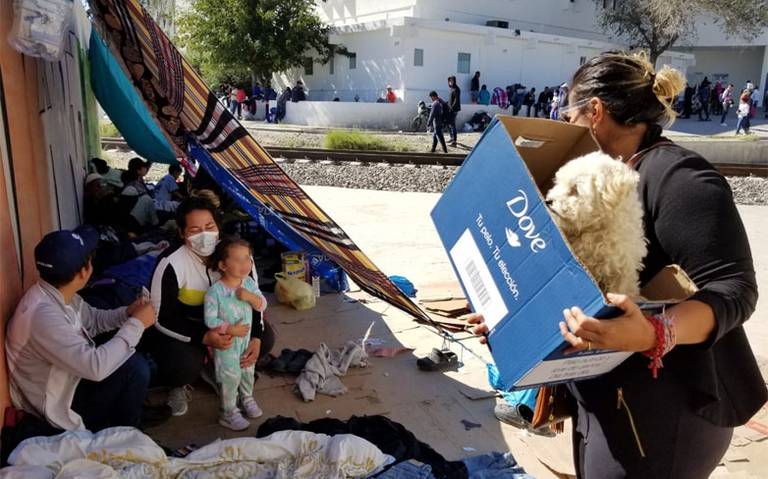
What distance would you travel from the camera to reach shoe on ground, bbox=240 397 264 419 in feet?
11.0

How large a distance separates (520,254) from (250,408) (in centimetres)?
233

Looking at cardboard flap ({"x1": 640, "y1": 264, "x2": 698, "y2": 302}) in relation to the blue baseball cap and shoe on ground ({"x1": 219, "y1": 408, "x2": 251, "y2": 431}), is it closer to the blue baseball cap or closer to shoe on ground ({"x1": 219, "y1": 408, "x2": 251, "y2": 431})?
the blue baseball cap

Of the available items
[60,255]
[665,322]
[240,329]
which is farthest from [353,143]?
[665,322]

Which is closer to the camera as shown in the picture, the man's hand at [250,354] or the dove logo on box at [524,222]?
the dove logo on box at [524,222]

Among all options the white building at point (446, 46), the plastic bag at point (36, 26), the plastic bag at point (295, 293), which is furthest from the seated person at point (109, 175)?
the white building at point (446, 46)

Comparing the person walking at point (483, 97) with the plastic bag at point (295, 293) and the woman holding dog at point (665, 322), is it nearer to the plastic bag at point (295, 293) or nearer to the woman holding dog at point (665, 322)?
the plastic bag at point (295, 293)

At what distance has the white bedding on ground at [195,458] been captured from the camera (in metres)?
2.26

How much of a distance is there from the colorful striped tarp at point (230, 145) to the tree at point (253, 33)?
23.5m

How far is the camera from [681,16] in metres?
27.6

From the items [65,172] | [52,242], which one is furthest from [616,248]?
[65,172]

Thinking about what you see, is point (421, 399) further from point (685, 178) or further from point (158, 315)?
point (685, 178)

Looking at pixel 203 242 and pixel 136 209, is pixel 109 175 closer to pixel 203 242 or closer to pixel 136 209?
pixel 136 209

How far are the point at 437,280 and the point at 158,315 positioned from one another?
11.1 feet

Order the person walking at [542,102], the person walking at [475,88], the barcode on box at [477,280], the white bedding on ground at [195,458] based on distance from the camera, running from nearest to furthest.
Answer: the barcode on box at [477,280], the white bedding on ground at [195,458], the person walking at [542,102], the person walking at [475,88]
